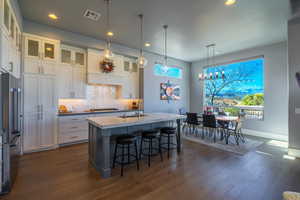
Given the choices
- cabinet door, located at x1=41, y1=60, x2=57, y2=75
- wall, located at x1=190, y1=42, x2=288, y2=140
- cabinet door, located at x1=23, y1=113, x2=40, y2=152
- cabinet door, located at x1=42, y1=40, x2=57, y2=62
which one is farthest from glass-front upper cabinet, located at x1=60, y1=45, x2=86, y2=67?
wall, located at x1=190, y1=42, x2=288, y2=140

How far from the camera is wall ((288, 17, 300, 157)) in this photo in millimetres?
3413

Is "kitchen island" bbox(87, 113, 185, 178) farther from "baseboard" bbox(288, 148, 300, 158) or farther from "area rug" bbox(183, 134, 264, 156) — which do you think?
"baseboard" bbox(288, 148, 300, 158)

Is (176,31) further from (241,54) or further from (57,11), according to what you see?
(241,54)

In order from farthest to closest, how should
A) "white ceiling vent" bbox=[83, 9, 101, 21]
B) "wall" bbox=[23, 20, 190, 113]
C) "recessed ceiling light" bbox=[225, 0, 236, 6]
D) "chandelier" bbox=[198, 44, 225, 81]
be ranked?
"chandelier" bbox=[198, 44, 225, 81]
"wall" bbox=[23, 20, 190, 113]
"white ceiling vent" bbox=[83, 9, 101, 21]
"recessed ceiling light" bbox=[225, 0, 236, 6]

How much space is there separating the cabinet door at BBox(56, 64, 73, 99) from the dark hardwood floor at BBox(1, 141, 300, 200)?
1.68 meters

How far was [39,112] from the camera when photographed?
3570mm

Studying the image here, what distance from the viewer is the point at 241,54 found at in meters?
5.82

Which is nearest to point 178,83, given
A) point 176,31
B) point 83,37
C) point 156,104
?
point 156,104

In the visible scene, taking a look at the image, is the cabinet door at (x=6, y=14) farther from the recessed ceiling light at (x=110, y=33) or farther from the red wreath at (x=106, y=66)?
the red wreath at (x=106, y=66)

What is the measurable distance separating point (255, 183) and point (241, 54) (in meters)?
5.17

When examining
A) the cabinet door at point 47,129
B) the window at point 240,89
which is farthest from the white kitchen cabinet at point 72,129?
the window at point 240,89

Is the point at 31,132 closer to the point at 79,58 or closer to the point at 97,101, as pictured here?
the point at 97,101

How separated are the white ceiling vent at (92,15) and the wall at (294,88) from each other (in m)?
4.68

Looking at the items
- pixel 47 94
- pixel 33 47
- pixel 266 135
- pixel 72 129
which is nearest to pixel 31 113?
pixel 47 94
